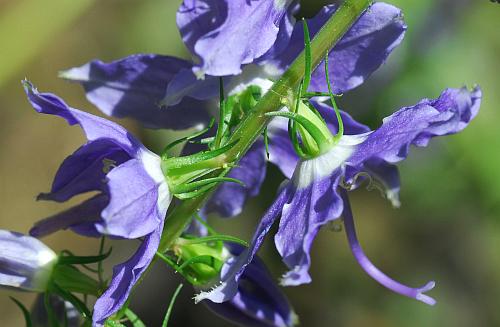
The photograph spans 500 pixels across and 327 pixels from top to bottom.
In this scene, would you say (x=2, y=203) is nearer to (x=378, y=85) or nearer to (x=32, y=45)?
(x=32, y=45)

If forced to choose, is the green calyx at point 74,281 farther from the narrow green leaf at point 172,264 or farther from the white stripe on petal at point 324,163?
the white stripe on petal at point 324,163

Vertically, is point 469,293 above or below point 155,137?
below

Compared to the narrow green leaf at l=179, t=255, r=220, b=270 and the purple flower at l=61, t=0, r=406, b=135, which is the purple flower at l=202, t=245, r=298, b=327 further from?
the purple flower at l=61, t=0, r=406, b=135

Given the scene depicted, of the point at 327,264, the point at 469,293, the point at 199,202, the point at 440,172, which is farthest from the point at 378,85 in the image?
the point at 199,202

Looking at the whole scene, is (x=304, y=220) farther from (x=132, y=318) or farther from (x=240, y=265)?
(x=132, y=318)

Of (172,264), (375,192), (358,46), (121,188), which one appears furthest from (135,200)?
(375,192)

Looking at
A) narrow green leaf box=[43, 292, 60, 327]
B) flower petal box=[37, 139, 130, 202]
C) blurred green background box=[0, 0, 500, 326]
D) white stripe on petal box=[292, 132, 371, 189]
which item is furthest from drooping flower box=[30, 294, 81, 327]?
blurred green background box=[0, 0, 500, 326]

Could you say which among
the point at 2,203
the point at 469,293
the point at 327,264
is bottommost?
the point at 469,293
